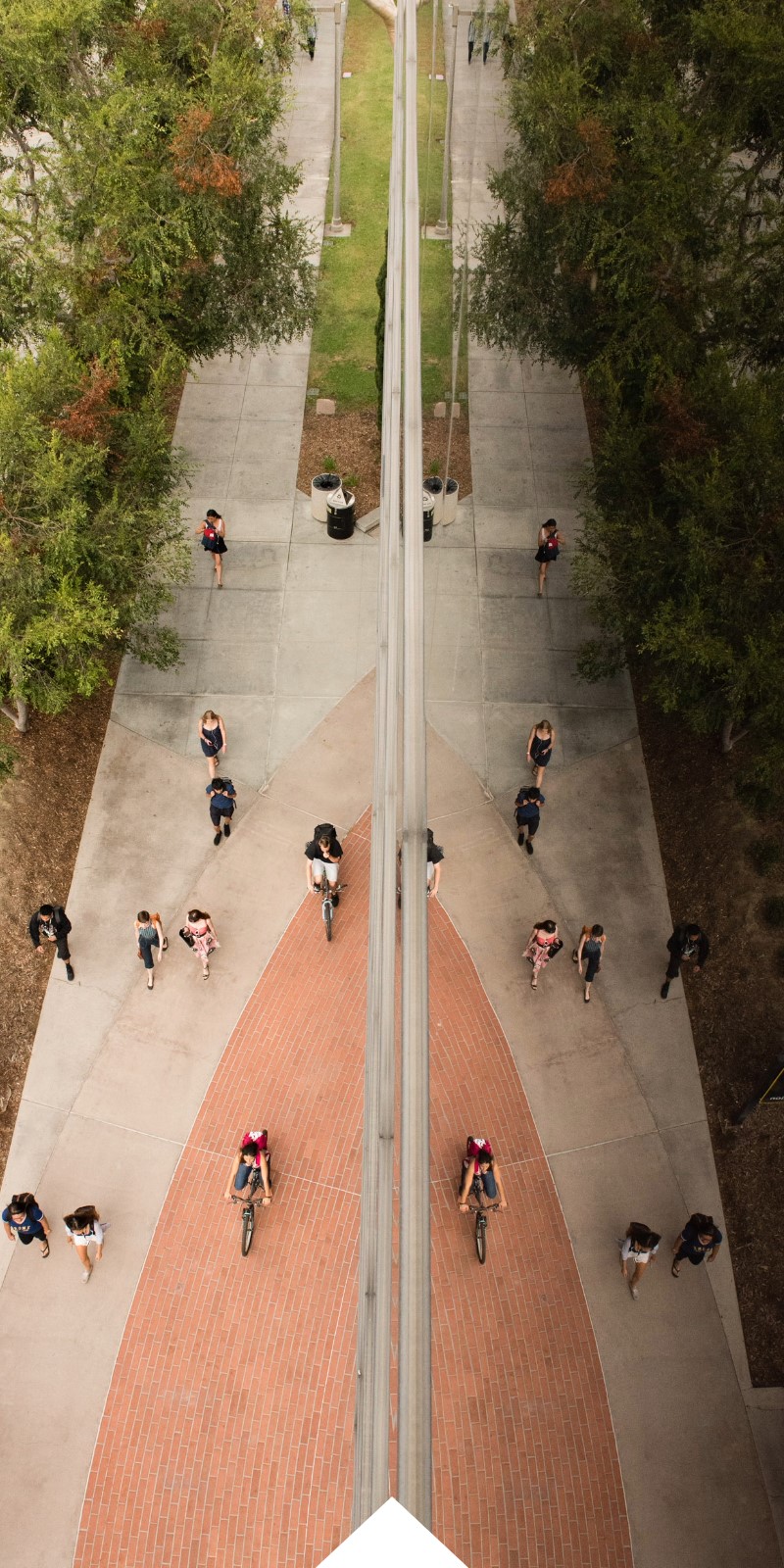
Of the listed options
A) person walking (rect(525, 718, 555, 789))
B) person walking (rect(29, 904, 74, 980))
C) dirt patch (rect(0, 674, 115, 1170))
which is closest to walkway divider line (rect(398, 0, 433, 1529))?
person walking (rect(525, 718, 555, 789))

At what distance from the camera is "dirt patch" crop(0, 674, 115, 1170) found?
13.8 m

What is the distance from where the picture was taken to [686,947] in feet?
45.9

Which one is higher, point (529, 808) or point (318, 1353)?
point (529, 808)

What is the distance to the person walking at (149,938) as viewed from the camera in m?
13.6

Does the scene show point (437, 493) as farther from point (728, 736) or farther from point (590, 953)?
point (590, 953)

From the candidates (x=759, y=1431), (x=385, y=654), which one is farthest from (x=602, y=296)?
(x=759, y=1431)

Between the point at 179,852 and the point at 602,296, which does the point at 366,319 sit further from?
the point at 179,852

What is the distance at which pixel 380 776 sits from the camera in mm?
8828

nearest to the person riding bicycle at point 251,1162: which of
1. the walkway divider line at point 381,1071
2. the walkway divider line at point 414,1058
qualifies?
the walkway divider line at point 381,1071

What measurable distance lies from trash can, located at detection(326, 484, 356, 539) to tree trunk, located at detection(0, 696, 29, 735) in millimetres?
6162

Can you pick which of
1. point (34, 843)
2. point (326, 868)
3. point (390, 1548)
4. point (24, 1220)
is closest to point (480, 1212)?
point (326, 868)

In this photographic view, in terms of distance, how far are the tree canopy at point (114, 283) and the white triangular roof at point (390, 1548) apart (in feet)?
38.2

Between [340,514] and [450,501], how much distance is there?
204cm

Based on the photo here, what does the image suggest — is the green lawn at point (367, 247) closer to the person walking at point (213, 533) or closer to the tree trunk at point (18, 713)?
the person walking at point (213, 533)
